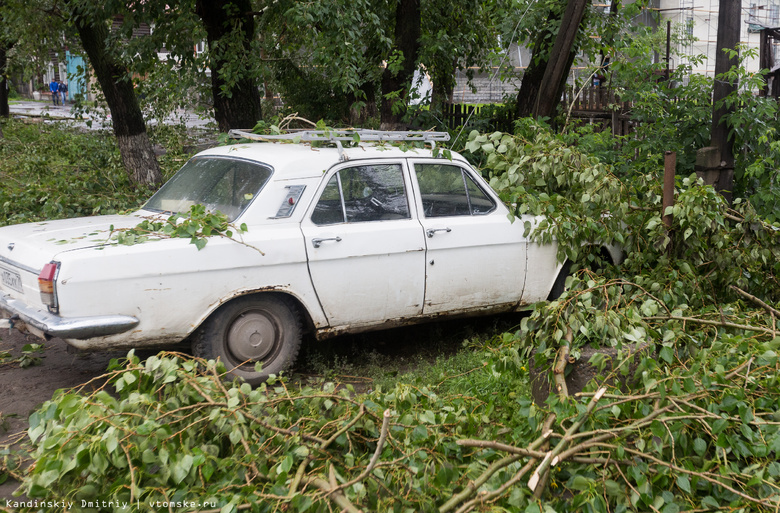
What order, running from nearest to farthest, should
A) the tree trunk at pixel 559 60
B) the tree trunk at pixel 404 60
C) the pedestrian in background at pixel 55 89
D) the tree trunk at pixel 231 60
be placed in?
the tree trunk at pixel 559 60
the tree trunk at pixel 231 60
the tree trunk at pixel 404 60
the pedestrian in background at pixel 55 89

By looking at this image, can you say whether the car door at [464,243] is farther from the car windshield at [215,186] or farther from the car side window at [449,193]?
the car windshield at [215,186]

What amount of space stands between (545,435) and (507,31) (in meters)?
7.61

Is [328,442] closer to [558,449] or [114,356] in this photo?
[558,449]

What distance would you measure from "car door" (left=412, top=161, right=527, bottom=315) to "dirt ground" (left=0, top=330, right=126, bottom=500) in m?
2.47

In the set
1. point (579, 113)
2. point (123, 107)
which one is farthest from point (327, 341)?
point (579, 113)

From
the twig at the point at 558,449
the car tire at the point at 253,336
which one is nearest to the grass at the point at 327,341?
the car tire at the point at 253,336

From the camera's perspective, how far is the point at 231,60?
872cm

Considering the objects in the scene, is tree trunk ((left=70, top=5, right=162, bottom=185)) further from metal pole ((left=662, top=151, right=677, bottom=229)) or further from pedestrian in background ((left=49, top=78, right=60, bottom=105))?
pedestrian in background ((left=49, top=78, right=60, bottom=105))

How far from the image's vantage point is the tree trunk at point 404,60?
10.4 m

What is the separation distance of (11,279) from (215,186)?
1.50m

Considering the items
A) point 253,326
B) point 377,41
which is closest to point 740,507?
point 253,326

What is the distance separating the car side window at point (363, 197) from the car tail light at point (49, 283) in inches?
67.3

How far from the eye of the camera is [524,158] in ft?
19.4

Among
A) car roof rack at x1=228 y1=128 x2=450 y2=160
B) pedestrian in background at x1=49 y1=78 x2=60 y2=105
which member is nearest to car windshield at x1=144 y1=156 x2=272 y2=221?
car roof rack at x1=228 y1=128 x2=450 y2=160
